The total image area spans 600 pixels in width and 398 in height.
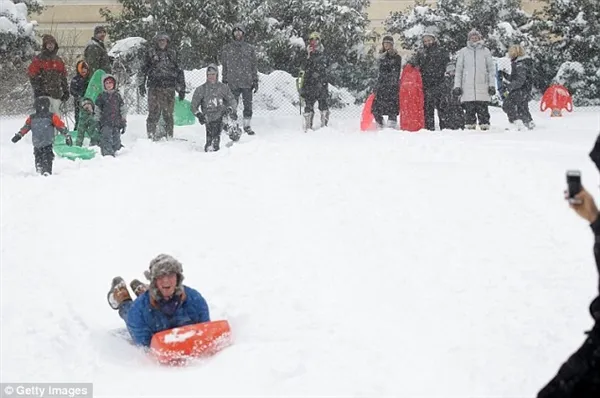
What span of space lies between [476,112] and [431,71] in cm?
93

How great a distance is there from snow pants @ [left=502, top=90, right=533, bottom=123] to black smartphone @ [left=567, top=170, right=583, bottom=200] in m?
10.9

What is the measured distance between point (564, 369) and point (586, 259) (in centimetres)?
379

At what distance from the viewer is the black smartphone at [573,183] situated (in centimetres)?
336

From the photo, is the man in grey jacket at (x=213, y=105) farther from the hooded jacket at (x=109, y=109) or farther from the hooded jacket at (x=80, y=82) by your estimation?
the hooded jacket at (x=80, y=82)

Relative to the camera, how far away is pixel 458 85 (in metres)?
13.5

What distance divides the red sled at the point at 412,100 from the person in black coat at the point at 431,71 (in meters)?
0.07

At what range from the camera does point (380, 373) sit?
5.17 m

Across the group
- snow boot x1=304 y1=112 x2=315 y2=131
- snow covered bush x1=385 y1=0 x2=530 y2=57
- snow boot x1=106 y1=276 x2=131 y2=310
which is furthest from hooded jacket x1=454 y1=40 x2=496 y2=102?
snow boot x1=106 y1=276 x2=131 y2=310

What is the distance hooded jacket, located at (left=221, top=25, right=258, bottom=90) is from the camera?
13.9 m

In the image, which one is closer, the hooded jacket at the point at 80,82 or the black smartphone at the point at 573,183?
the black smartphone at the point at 573,183

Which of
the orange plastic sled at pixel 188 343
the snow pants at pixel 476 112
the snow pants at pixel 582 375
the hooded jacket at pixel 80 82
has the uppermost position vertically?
the hooded jacket at pixel 80 82

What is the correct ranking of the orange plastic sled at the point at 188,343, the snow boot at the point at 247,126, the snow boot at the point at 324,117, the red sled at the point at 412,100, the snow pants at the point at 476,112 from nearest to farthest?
1. the orange plastic sled at the point at 188,343
2. the snow pants at the point at 476,112
3. the red sled at the point at 412,100
4. the snow boot at the point at 247,126
5. the snow boot at the point at 324,117

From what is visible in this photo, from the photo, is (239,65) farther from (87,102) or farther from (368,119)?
(368,119)

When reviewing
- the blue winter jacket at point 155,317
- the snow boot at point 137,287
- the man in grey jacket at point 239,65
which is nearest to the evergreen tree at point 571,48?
the man in grey jacket at point 239,65
